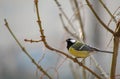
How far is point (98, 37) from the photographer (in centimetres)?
318

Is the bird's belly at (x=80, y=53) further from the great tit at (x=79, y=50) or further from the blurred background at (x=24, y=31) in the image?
the blurred background at (x=24, y=31)

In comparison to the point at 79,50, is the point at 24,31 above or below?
below

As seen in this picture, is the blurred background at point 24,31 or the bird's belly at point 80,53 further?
the blurred background at point 24,31

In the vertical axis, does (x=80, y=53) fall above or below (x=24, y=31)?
above

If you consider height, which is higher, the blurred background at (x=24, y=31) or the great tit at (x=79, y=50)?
the great tit at (x=79, y=50)

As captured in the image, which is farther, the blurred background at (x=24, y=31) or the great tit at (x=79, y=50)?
the blurred background at (x=24, y=31)

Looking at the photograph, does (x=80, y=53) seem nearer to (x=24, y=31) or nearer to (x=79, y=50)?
(x=79, y=50)

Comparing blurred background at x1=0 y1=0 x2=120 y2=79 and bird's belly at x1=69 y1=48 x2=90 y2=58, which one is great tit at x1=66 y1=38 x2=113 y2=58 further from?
blurred background at x1=0 y1=0 x2=120 y2=79

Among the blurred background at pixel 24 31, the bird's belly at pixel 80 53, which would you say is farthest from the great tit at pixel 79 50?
the blurred background at pixel 24 31

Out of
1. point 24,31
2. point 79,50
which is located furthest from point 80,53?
point 24,31

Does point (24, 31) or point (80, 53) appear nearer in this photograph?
point (80, 53)

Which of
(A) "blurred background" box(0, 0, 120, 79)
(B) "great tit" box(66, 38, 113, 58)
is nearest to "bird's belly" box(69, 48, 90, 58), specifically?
(B) "great tit" box(66, 38, 113, 58)

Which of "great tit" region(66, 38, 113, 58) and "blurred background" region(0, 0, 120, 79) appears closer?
"great tit" region(66, 38, 113, 58)

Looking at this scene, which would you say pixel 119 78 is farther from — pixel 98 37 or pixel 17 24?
pixel 17 24
